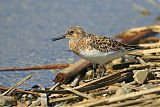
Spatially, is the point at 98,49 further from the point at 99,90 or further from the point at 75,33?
the point at 99,90

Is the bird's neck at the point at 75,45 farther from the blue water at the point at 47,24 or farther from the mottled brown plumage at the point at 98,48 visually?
the blue water at the point at 47,24

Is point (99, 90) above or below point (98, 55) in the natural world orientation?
below

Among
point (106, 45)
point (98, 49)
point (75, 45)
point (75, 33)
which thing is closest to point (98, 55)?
point (98, 49)

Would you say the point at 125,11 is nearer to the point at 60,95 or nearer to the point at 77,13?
the point at 77,13

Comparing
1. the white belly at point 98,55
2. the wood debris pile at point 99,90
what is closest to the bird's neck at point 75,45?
the white belly at point 98,55

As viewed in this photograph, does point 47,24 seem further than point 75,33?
Yes

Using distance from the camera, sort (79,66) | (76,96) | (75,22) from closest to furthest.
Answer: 1. (76,96)
2. (79,66)
3. (75,22)

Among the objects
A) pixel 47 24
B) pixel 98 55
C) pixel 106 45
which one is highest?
pixel 47 24

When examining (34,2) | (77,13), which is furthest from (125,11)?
(34,2)

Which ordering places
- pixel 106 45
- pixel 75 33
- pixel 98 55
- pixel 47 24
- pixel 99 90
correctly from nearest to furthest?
pixel 99 90 < pixel 98 55 < pixel 106 45 < pixel 75 33 < pixel 47 24

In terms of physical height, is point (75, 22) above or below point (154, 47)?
above
